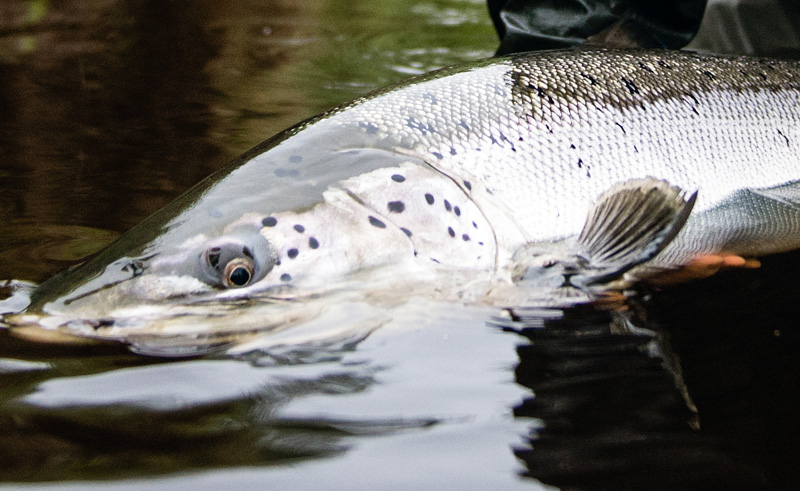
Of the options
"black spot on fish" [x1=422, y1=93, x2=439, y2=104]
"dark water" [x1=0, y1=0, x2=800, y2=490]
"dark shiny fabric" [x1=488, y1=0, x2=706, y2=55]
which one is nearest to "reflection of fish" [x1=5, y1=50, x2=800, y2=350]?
"black spot on fish" [x1=422, y1=93, x2=439, y2=104]

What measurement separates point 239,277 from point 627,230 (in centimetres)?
100

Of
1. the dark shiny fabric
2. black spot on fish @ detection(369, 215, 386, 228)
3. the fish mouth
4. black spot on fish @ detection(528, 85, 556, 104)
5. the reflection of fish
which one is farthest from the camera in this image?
the dark shiny fabric

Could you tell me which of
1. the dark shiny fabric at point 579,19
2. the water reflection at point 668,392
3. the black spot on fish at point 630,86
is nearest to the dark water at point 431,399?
the water reflection at point 668,392

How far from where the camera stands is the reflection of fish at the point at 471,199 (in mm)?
1844

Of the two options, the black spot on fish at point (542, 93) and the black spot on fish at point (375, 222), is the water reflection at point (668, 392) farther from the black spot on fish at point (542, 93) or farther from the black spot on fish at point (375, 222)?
the black spot on fish at point (542, 93)

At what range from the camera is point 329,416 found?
4.96ft

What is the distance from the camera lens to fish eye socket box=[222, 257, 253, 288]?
186 centimetres

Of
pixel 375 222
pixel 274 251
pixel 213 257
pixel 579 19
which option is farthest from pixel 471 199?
pixel 579 19

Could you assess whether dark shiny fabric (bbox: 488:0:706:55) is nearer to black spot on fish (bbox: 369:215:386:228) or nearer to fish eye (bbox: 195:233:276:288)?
black spot on fish (bbox: 369:215:386:228)

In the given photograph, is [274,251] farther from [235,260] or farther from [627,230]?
[627,230]

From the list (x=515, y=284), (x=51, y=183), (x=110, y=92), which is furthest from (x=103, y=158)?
(x=515, y=284)

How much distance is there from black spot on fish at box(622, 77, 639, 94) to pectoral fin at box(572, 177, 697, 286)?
1.22ft

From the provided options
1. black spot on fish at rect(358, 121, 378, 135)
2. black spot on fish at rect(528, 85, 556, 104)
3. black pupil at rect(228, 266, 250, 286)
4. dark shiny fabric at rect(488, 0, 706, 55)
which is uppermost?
dark shiny fabric at rect(488, 0, 706, 55)

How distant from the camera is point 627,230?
6.95 ft
